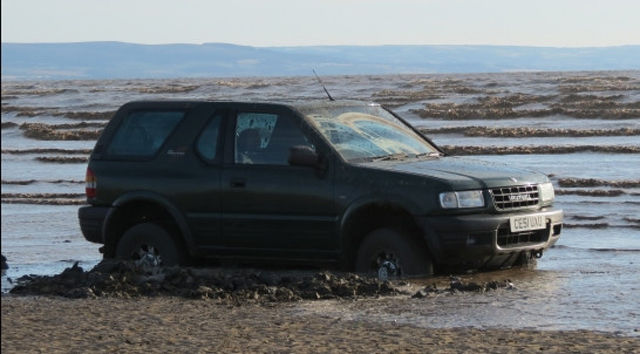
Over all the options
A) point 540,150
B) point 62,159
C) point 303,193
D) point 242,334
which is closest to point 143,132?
point 303,193

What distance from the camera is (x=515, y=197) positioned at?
36.1 feet

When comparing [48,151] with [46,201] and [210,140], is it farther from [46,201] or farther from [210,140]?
[210,140]

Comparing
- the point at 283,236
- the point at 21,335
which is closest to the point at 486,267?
the point at 283,236

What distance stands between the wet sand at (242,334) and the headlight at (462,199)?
170cm

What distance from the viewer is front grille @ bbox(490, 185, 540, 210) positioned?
10.8 metres

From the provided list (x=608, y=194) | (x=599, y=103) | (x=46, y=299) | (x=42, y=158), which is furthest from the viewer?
(x=599, y=103)

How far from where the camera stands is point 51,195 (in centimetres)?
2152

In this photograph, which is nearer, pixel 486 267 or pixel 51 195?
pixel 486 267

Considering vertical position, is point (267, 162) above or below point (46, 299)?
above

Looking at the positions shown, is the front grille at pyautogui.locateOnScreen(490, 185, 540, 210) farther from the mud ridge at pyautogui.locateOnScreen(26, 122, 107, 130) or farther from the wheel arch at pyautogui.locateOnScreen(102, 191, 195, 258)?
the mud ridge at pyautogui.locateOnScreen(26, 122, 107, 130)

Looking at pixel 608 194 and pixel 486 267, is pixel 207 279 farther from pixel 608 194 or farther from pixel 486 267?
pixel 608 194

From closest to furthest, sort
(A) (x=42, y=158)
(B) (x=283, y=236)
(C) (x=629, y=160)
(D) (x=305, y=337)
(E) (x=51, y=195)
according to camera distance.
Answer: (D) (x=305, y=337)
(B) (x=283, y=236)
(E) (x=51, y=195)
(C) (x=629, y=160)
(A) (x=42, y=158)

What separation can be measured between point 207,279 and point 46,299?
124 centimetres

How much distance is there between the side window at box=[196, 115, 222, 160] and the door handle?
32cm
